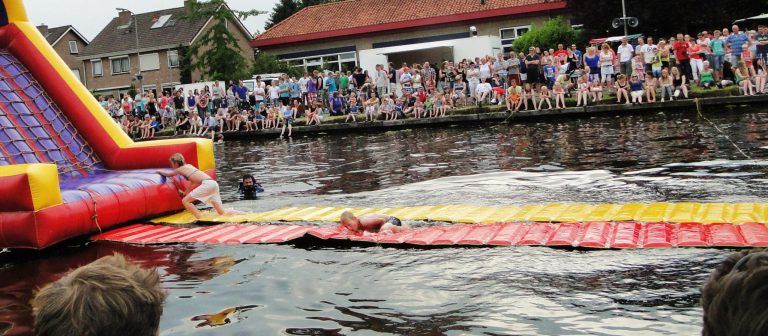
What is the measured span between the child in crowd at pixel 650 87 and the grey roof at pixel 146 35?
116ft

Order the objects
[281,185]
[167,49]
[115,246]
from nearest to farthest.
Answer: [115,246], [281,185], [167,49]

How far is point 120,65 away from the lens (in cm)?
5234

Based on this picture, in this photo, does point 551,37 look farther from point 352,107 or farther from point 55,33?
point 55,33

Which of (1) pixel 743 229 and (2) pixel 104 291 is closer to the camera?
(2) pixel 104 291

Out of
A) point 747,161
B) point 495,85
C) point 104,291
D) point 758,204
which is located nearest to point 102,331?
point 104,291

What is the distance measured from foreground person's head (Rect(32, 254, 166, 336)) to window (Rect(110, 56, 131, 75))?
52.9 metres

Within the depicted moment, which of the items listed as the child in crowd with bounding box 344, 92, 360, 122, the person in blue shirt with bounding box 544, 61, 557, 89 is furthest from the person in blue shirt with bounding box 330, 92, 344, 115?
the person in blue shirt with bounding box 544, 61, 557, 89

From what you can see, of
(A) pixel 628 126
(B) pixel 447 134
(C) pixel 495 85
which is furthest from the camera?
(C) pixel 495 85

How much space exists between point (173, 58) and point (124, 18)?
23.4 feet

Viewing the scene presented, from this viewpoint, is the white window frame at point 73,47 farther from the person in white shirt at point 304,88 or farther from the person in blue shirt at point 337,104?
the person in blue shirt at point 337,104

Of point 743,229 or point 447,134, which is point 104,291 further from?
point 447,134

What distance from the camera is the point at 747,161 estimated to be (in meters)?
11.0

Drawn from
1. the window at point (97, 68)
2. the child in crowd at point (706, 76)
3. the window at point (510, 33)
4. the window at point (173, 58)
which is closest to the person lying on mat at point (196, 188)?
the child in crowd at point (706, 76)

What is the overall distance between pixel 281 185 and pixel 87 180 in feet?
12.5
